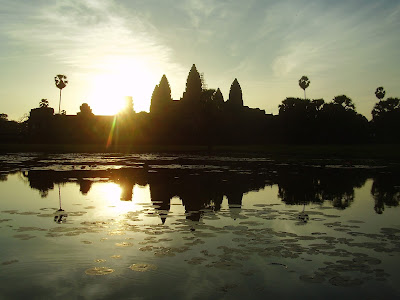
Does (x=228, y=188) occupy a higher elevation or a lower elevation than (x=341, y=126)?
lower

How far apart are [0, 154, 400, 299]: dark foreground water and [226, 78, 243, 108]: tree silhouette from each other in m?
81.4

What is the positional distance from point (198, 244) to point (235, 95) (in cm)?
9286

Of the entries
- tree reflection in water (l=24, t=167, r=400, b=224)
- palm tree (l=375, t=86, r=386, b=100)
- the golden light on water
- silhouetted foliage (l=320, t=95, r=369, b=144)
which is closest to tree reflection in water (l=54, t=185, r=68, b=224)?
the golden light on water

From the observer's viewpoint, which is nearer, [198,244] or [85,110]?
[198,244]

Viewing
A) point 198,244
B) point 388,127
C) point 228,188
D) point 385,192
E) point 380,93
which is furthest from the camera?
point 380,93

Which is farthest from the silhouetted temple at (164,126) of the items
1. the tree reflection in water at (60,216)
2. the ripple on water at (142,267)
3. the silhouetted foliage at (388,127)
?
the ripple on water at (142,267)

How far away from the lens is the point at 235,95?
9925cm

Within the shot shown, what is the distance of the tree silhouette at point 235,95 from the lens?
96.9 metres

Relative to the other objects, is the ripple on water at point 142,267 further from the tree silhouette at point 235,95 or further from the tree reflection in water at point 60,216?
the tree silhouette at point 235,95

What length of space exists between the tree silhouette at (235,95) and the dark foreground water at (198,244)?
81440 mm

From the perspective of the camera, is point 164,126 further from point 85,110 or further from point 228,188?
point 228,188

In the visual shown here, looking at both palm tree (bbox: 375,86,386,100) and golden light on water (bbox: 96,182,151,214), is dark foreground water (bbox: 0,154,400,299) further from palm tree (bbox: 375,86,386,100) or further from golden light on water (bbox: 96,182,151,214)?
palm tree (bbox: 375,86,386,100)

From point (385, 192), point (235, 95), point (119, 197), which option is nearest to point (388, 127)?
point (235, 95)

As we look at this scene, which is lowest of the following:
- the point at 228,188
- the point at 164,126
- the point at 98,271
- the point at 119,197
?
the point at 98,271
